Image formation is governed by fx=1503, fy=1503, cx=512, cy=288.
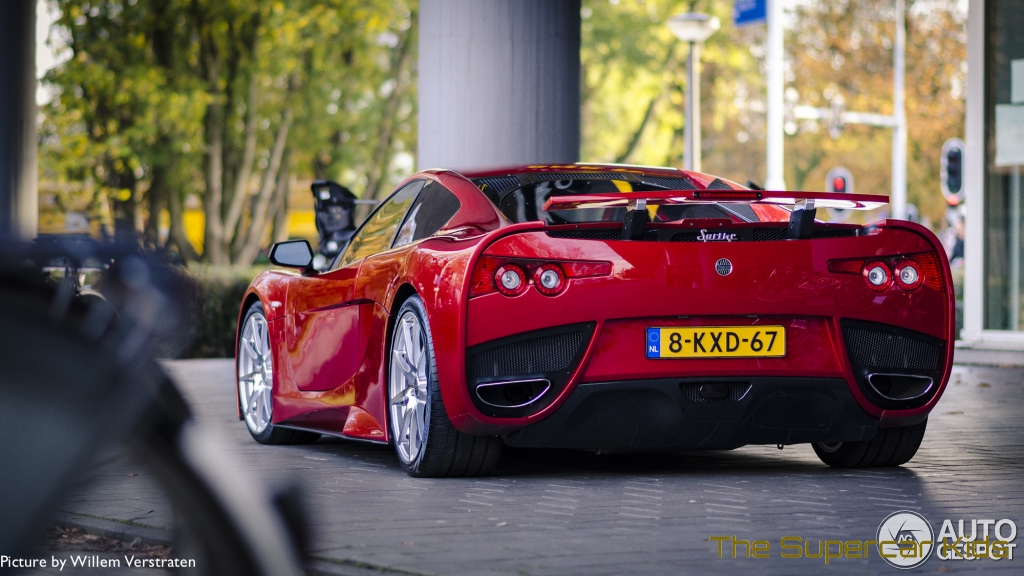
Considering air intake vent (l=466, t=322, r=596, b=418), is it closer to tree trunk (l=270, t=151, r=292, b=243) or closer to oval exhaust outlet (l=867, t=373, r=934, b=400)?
oval exhaust outlet (l=867, t=373, r=934, b=400)

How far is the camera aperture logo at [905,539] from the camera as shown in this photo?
434cm

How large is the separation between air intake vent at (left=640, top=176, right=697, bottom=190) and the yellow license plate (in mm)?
1087

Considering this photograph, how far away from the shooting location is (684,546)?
14.8 ft

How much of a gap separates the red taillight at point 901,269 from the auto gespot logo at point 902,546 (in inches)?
51.6

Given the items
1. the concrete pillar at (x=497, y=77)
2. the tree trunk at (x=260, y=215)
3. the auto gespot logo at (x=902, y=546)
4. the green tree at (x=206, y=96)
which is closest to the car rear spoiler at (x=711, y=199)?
the auto gespot logo at (x=902, y=546)

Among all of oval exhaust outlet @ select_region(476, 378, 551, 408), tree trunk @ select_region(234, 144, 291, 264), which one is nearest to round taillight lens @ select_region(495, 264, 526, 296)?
oval exhaust outlet @ select_region(476, 378, 551, 408)

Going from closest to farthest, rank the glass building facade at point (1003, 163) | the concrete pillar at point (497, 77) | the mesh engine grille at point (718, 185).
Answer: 1. the mesh engine grille at point (718, 185)
2. the concrete pillar at point (497, 77)
3. the glass building facade at point (1003, 163)

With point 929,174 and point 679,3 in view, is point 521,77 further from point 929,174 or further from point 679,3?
point 929,174

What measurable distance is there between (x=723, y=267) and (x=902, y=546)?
1.55 meters

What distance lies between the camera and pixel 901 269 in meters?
6.04

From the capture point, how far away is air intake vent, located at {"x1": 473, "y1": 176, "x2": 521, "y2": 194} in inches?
251

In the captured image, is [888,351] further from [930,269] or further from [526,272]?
[526,272]

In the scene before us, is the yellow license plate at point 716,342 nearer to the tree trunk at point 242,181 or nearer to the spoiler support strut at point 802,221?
the spoiler support strut at point 802,221

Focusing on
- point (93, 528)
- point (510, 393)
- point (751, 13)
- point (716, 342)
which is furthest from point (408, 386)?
point (751, 13)
